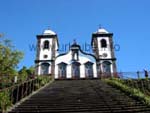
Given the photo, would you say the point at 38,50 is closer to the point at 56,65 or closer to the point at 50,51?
the point at 50,51

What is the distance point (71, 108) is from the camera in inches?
465

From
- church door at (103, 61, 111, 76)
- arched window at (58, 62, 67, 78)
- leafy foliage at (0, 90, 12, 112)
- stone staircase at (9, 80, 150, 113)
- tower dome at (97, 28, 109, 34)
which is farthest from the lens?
tower dome at (97, 28, 109, 34)

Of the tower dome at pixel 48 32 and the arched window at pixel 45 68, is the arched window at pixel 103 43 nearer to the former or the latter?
the tower dome at pixel 48 32

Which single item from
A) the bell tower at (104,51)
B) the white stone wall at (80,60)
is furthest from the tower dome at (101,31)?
the white stone wall at (80,60)

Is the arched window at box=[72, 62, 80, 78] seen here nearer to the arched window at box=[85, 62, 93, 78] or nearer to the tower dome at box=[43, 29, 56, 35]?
the arched window at box=[85, 62, 93, 78]

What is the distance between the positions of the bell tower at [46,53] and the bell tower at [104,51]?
7034mm

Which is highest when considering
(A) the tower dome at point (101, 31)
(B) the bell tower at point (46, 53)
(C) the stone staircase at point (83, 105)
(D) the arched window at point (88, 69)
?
(A) the tower dome at point (101, 31)

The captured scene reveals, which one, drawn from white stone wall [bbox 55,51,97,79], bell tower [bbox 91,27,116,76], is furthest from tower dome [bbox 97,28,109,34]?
white stone wall [bbox 55,51,97,79]

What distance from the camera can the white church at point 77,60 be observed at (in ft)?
114

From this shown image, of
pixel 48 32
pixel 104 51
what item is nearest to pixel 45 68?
pixel 48 32

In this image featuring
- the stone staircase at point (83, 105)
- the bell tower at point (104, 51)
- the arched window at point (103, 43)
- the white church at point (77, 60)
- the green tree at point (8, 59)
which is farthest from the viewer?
the arched window at point (103, 43)

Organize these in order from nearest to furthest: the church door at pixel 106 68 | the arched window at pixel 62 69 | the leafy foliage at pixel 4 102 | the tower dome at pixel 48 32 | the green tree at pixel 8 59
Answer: the leafy foliage at pixel 4 102
the green tree at pixel 8 59
the church door at pixel 106 68
the arched window at pixel 62 69
the tower dome at pixel 48 32

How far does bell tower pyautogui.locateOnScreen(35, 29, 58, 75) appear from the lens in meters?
35.4

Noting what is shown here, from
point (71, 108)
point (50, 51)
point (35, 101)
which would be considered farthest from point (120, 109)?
point (50, 51)
